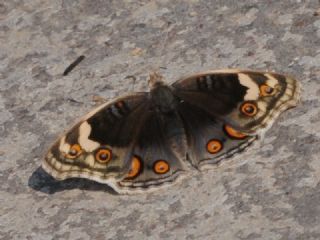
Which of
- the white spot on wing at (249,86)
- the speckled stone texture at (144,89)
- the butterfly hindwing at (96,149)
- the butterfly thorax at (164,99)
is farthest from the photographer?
the butterfly thorax at (164,99)

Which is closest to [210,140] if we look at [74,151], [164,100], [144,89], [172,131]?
[172,131]

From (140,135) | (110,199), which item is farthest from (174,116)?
(110,199)

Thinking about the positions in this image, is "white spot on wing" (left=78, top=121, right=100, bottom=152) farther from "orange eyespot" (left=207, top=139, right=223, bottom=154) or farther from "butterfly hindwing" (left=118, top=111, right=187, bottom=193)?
"orange eyespot" (left=207, top=139, right=223, bottom=154)

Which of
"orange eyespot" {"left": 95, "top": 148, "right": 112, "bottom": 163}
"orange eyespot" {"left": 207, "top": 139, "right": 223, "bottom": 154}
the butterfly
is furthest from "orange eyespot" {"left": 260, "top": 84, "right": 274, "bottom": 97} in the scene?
"orange eyespot" {"left": 95, "top": 148, "right": 112, "bottom": 163}

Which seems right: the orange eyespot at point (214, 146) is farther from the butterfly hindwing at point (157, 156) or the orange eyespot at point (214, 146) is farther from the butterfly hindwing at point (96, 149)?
the butterfly hindwing at point (96, 149)

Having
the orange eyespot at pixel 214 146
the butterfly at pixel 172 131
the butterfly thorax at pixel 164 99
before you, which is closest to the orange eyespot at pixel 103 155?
the butterfly at pixel 172 131
